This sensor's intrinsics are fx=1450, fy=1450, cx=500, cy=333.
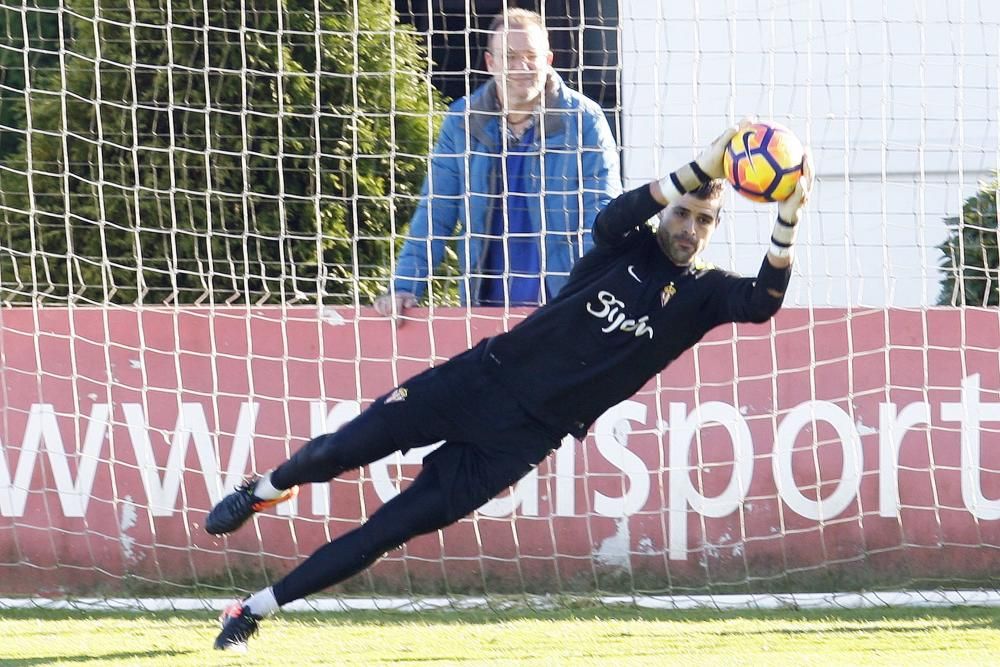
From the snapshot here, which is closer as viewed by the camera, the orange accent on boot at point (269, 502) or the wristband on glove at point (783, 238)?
the wristband on glove at point (783, 238)

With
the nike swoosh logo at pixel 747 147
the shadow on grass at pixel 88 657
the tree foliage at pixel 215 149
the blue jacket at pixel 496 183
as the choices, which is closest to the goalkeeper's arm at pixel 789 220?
the nike swoosh logo at pixel 747 147

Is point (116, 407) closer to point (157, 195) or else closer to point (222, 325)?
point (222, 325)

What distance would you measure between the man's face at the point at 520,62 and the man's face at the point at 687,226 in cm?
150

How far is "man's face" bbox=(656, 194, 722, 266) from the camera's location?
467cm

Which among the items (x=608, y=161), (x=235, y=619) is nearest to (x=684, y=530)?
(x=608, y=161)

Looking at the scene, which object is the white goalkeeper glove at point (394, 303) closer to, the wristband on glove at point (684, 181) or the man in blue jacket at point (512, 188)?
the man in blue jacket at point (512, 188)

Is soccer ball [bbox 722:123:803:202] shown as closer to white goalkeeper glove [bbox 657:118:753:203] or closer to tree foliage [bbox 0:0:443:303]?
white goalkeeper glove [bbox 657:118:753:203]

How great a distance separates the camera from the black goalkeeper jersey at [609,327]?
4.70 metres

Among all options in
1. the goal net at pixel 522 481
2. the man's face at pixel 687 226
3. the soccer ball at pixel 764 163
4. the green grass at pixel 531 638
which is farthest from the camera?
the goal net at pixel 522 481

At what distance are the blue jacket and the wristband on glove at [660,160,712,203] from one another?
169cm

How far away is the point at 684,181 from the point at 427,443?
4.08ft

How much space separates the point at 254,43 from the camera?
6.75 meters

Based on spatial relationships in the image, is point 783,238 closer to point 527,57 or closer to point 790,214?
point 790,214

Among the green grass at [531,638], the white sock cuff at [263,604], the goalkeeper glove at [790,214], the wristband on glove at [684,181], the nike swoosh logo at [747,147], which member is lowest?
the green grass at [531,638]
